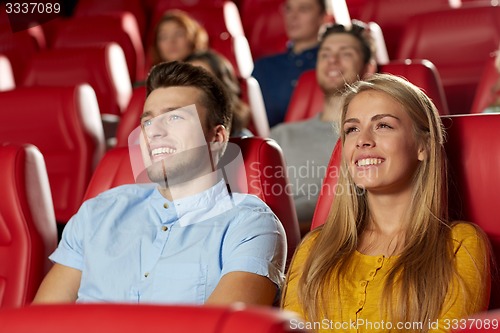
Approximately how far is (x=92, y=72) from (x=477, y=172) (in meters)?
2.21

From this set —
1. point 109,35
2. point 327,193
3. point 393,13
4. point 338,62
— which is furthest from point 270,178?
point 109,35

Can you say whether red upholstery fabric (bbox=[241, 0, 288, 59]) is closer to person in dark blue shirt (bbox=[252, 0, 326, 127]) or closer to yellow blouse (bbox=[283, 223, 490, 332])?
person in dark blue shirt (bbox=[252, 0, 326, 127])

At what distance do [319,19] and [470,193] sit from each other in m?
2.23

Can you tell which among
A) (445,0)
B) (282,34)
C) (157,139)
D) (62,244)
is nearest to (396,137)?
(157,139)

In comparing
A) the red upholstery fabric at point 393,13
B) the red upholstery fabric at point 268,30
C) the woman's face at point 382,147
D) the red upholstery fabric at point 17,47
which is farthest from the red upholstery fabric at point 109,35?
the woman's face at point 382,147

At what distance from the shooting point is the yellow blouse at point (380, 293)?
155 cm

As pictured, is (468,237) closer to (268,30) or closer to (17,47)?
(268,30)

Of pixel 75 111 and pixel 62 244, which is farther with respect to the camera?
pixel 75 111

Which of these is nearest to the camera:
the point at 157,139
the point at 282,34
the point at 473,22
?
the point at 157,139

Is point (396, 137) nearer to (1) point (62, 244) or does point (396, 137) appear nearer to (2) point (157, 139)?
(2) point (157, 139)

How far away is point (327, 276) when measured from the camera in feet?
5.47

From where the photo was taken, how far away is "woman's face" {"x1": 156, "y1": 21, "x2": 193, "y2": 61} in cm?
383

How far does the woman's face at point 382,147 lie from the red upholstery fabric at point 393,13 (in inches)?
96.1

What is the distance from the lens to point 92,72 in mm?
3680
